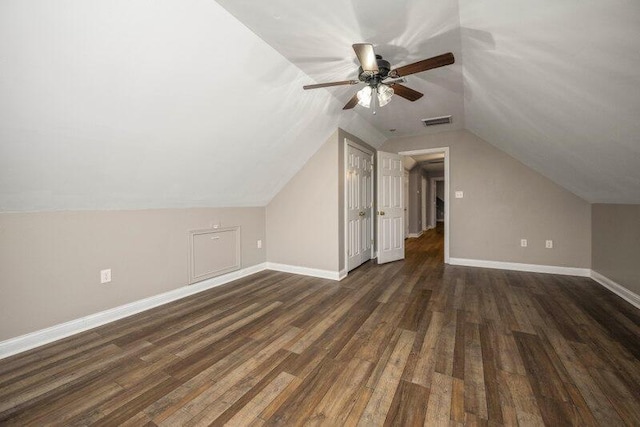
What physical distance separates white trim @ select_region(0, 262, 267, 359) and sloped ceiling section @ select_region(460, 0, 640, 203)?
12.0ft

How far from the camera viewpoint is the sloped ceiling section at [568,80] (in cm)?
131

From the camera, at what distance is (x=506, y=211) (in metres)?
4.18

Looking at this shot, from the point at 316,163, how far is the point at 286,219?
103 cm

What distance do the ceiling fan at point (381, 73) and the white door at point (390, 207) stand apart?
2.27m

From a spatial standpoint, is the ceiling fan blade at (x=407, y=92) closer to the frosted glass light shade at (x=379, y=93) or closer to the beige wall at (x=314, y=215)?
the frosted glass light shade at (x=379, y=93)

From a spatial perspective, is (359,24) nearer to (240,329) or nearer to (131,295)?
(240,329)

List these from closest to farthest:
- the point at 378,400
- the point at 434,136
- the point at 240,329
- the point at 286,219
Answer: the point at 378,400, the point at 240,329, the point at 286,219, the point at 434,136

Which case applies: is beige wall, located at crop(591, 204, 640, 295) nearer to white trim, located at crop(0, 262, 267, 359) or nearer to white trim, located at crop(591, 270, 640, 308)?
white trim, located at crop(591, 270, 640, 308)

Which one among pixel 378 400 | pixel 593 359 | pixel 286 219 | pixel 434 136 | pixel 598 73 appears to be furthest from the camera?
pixel 434 136

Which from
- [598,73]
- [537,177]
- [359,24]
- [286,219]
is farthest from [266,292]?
[537,177]

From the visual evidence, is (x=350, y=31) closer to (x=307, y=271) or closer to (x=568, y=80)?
(x=568, y=80)

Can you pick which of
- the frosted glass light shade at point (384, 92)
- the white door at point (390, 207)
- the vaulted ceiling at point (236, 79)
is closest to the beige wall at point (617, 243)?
the vaulted ceiling at point (236, 79)

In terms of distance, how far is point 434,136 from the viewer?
15.4ft

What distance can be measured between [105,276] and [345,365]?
7.68 ft
